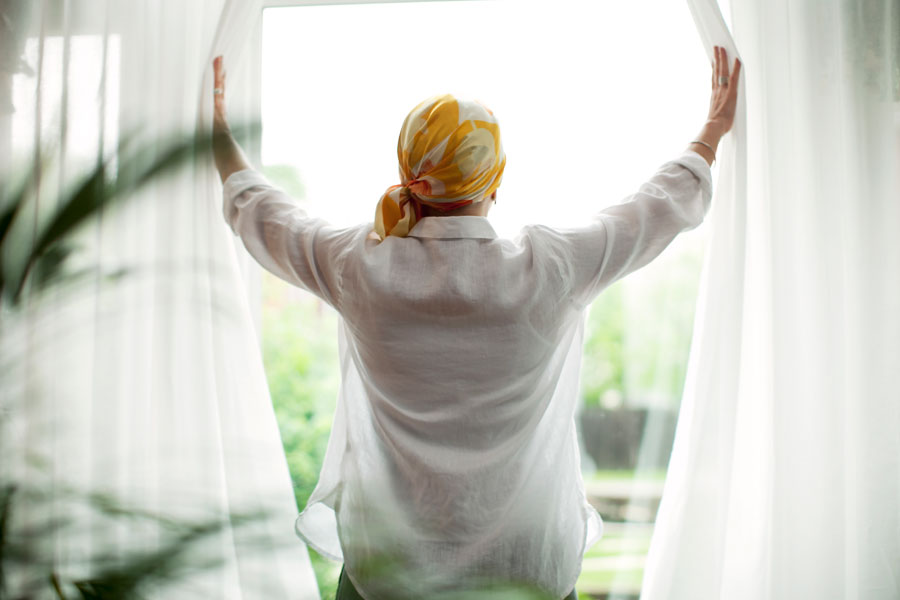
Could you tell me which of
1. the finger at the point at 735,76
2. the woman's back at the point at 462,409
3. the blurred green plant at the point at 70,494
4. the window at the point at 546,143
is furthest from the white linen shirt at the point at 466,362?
the blurred green plant at the point at 70,494

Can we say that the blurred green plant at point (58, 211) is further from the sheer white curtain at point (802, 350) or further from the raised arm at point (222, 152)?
→ the sheer white curtain at point (802, 350)

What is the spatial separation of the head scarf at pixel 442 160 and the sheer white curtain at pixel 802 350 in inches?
17.7

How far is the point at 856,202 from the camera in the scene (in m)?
1.15

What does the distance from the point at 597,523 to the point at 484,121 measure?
2.24 ft

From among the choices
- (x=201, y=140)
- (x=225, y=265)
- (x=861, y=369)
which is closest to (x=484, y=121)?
(x=201, y=140)

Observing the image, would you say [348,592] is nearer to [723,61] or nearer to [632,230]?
[632,230]

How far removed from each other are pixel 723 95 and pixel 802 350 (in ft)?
1.49

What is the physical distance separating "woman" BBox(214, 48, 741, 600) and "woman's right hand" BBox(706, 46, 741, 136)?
2.8 inches

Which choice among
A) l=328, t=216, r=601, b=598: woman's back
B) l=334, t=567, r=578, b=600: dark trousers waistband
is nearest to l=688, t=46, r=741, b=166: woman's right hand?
l=328, t=216, r=601, b=598: woman's back

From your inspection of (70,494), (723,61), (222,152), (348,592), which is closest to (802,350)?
(723,61)

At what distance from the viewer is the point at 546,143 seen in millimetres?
1277

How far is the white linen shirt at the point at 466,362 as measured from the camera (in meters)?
0.92

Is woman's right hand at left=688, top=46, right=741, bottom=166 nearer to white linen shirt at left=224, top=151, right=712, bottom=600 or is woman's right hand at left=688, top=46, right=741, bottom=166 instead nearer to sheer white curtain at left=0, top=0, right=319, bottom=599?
white linen shirt at left=224, top=151, right=712, bottom=600

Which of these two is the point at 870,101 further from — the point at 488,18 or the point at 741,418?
the point at 488,18
